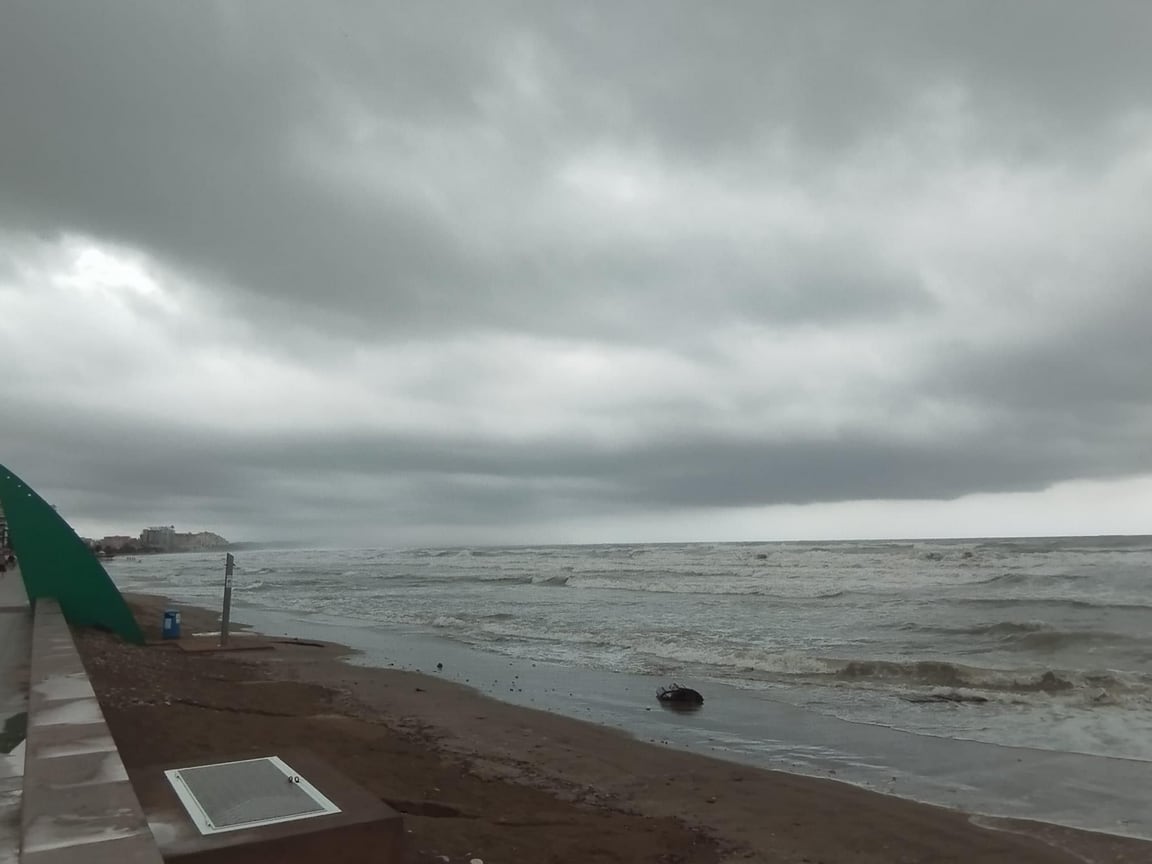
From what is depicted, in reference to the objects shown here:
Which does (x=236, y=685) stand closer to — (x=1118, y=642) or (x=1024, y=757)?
(x=1024, y=757)

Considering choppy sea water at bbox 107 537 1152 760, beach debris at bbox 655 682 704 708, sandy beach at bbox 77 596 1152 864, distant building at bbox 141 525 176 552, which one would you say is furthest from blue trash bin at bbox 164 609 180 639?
distant building at bbox 141 525 176 552

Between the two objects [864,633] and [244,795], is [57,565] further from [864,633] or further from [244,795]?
[864,633]

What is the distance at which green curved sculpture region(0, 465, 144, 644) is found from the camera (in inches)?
503

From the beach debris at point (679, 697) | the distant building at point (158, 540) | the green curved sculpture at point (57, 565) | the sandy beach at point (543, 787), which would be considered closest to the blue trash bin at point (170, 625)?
the green curved sculpture at point (57, 565)

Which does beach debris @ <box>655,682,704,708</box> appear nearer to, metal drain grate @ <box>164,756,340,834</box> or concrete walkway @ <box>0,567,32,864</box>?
concrete walkway @ <box>0,567,32,864</box>

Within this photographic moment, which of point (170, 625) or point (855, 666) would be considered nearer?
point (855, 666)

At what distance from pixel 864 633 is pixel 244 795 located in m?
18.2

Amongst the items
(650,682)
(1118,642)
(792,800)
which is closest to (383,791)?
(792,800)

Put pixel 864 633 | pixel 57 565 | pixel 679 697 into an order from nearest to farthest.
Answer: pixel 679 697
pixel 57 565
pixel 864 633

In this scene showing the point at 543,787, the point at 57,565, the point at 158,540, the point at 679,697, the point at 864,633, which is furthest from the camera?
the point at 158,540

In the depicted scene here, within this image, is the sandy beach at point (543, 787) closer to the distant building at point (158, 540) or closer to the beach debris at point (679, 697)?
the beach debris at point (679, 697)

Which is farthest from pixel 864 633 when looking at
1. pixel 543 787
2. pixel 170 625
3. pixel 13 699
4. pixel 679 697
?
pixel 13 699

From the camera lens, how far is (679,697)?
38.0ft

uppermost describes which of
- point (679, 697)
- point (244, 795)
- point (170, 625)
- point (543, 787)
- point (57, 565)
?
point (57, 565)
